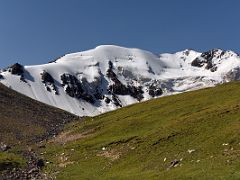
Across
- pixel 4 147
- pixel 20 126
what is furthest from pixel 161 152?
pixel 20 126

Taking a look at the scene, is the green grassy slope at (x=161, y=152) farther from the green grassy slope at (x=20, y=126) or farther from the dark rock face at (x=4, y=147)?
the dark rock face at (x=4, y=147)

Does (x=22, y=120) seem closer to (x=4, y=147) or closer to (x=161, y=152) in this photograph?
(x=4, y=147)

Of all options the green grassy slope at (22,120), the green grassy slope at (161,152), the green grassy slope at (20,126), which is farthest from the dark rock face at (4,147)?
the green grassy slope at (22,120)

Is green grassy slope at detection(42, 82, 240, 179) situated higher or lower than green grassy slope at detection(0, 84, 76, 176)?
higher

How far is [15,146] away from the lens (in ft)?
266

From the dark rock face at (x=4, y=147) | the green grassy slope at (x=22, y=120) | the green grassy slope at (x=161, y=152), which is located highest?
the green grassy slope at (x=161, y=152)

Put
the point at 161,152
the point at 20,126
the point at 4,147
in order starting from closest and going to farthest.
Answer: the point at 161,152
the point at 4,147
the point at 20,126

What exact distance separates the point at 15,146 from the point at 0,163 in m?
24.8

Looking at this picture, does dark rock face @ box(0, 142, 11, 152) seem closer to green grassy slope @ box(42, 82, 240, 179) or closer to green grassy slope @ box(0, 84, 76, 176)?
green grassy slope @ box(0, 84, 76, 176)

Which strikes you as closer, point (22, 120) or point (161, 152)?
point (161, 152)

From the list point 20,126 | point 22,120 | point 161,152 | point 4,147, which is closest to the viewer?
point 161,152

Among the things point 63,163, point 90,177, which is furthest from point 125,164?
point 63,163

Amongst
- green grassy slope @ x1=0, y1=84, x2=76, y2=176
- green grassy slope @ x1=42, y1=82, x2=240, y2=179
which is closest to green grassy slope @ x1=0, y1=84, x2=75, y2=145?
green grassy slope @ x1=0, y1=84, x2=76, y2=176

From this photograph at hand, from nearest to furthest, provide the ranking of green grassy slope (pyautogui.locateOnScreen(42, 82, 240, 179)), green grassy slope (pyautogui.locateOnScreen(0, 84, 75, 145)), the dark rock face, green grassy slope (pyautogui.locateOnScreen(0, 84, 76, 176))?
1. green grassy slope (pyautogui.locateOnScreen(42, 82, 240, 179))
2. green grassy slope (pyautogui.locateOnScreen(0, 84, 76, 176))
3. the dark rock face
4. green grassy slope (pyautogui.locateOnScreen(0, 84, 75, 145))
